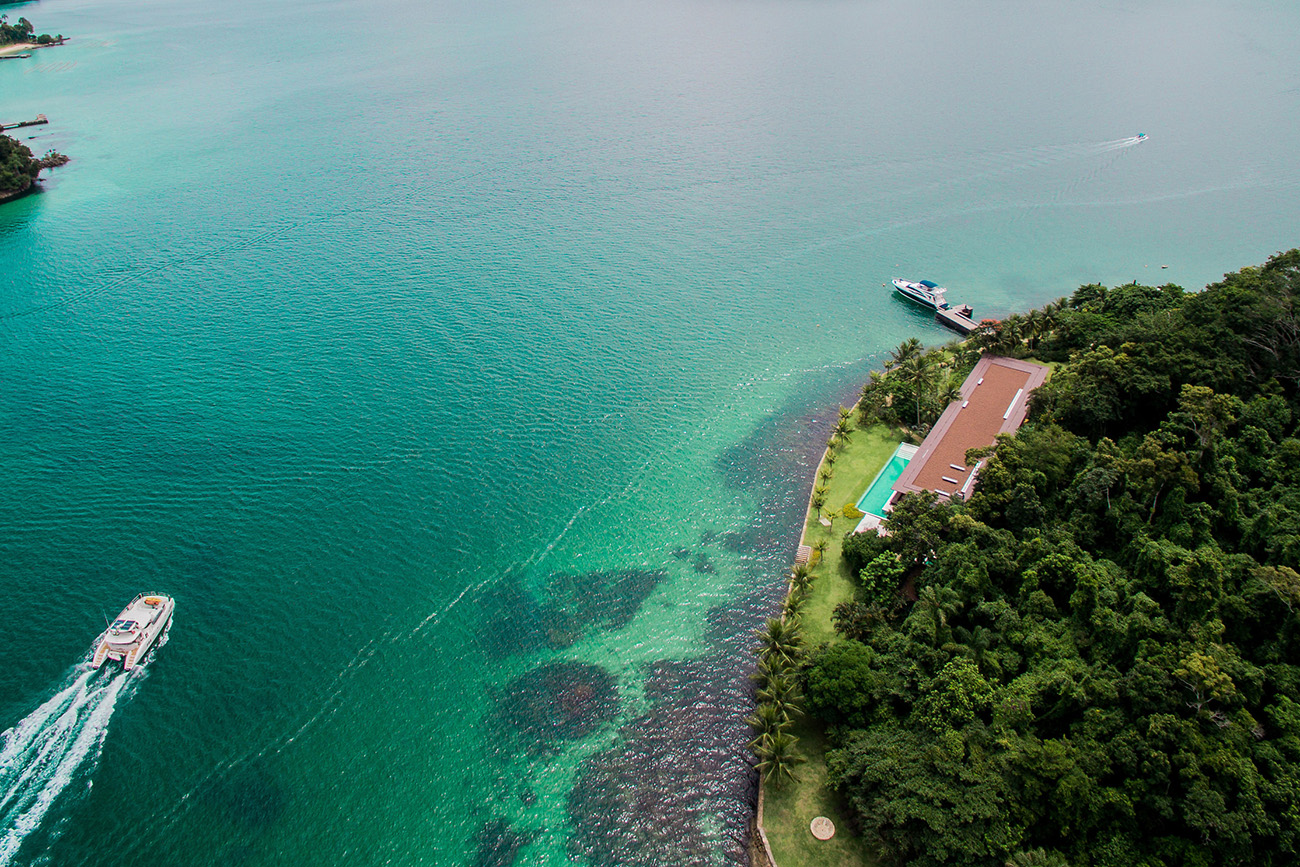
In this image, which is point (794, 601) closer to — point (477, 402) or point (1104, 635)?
point (1104, 635)

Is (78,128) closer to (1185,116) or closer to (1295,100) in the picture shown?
(1185,116)

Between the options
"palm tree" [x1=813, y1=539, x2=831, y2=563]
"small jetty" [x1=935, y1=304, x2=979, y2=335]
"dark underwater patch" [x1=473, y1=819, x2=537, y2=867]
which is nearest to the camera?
"dark underwater patch" [x1=473, y1=819, x2=537, y2=867]

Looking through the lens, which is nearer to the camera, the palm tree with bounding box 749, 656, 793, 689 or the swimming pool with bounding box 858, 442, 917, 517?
the palm tree with bounding box 749, 656, 793, 689

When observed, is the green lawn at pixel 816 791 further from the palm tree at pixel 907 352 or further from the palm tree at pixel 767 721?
the palm tree at pixel 907 352

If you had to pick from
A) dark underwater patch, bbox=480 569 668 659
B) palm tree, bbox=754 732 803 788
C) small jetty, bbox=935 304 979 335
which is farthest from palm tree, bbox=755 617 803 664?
small jetty, bbox=935 304 979 335

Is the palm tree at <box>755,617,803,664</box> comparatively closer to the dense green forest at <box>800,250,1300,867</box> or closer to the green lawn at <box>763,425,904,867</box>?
the dense green forest at <box>800,250,1300,867</box>

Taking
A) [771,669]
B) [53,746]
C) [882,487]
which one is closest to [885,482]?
[882,487]

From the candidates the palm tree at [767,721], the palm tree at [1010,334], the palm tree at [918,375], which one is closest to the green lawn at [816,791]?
the palm tree at [767,721]
